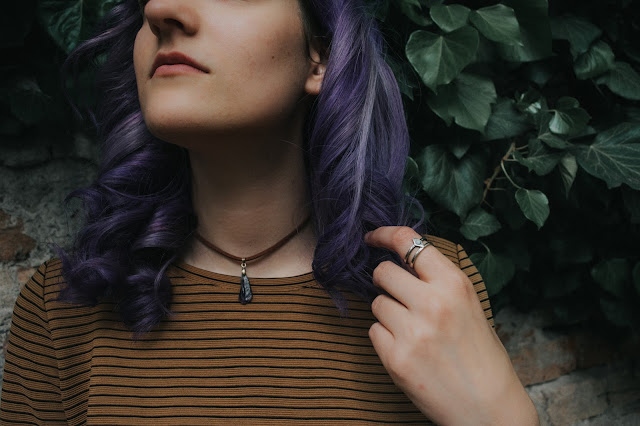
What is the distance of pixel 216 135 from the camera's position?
88 cm

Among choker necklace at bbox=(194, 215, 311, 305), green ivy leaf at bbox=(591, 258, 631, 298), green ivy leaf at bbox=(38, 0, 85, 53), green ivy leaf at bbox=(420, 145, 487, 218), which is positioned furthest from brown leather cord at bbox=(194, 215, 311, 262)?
green ivy leaf at bbox=(591, 258, 631, 298)

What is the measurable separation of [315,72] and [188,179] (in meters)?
0.33

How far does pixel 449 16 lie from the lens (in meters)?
1.13

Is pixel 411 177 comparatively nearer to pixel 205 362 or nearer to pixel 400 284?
pixel 400 284

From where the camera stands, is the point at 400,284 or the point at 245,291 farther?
the point at 245,291

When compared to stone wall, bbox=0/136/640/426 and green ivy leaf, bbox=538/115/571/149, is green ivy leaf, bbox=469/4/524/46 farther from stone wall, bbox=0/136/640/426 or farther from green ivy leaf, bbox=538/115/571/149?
stone wall, bbox=0/136/640/426

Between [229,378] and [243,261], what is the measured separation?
0.70ft

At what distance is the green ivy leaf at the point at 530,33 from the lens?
120 cm

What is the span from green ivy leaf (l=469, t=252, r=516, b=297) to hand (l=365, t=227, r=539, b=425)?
1.56ft

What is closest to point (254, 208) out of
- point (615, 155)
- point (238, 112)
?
point (238, 112)

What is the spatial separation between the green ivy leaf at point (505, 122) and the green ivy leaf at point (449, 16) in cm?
24

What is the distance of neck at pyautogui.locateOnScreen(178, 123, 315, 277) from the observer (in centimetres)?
100

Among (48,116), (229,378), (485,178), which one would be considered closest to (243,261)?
(229,378)

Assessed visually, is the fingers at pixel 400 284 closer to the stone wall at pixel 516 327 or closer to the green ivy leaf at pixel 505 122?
the green ivy leaf at pixel 505 122
